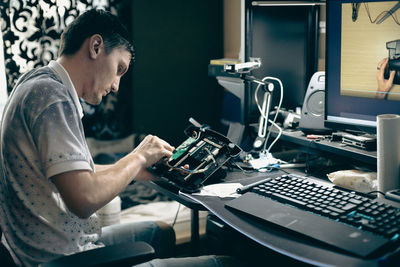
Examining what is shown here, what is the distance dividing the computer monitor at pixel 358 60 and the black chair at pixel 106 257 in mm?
886

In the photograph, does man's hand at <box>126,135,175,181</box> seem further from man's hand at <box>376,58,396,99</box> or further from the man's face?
man's hand at <box>376,58,396,99</box>

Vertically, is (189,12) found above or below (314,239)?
above

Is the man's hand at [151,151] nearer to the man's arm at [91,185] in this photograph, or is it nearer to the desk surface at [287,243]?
the man's arm at [91,185]

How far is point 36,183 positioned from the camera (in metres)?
1.22

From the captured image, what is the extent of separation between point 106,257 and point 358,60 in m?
1.05

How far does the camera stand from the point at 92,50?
1313 mm

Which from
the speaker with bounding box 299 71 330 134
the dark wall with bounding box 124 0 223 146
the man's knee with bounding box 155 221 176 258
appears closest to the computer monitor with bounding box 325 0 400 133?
the speaker with bounding box 299 71 330 134

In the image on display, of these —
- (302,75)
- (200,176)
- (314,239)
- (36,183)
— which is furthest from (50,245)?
(302,75)

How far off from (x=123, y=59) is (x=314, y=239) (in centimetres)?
77

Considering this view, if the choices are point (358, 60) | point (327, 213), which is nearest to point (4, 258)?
point (327, 213)

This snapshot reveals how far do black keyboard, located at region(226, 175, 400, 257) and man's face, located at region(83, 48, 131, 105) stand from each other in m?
0.51

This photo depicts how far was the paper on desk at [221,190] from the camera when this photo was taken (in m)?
1.46

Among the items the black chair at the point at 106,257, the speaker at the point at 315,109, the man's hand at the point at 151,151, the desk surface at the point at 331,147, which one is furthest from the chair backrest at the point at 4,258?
the speaker at the point at 315,109

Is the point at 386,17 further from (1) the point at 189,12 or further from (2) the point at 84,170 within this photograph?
(1) the point at 189,12
